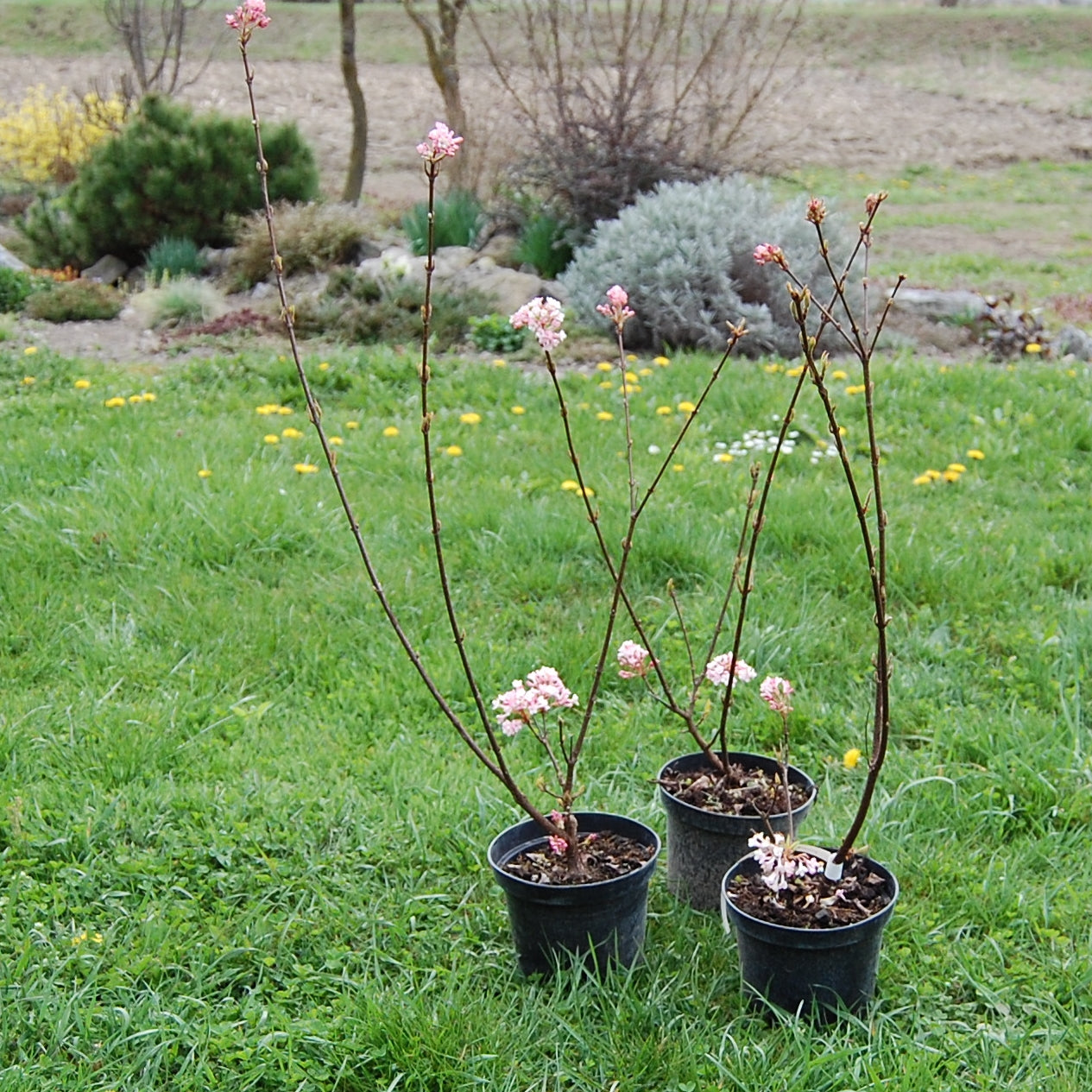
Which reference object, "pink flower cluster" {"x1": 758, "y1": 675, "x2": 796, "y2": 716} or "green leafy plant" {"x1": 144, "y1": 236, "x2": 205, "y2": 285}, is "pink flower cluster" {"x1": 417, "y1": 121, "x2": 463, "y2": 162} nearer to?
"pink flower cluster" {"x1": 758, "y1": 675, "x2": 796, "y2": 716}

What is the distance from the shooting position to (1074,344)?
7539 millimetres

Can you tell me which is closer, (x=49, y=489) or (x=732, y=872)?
(x=732, y=872)

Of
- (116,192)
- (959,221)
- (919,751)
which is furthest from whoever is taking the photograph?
(959,221)

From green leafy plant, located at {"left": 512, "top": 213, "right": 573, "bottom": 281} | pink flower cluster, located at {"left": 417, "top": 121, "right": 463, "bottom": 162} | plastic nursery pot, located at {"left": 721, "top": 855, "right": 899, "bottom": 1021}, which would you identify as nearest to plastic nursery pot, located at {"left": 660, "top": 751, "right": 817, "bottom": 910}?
plastic nursery pot, located at {"left": 721, "top": 855, "right": 899, "bottom": 1021}

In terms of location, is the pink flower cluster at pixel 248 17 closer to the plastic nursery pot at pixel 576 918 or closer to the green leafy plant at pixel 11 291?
the plastic nursery pot at pixel 576 918

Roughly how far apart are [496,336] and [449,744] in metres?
4.47

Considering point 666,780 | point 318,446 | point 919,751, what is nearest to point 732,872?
point 666,780

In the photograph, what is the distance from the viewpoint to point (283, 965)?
2377mm

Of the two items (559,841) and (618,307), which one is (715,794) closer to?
(559,841)

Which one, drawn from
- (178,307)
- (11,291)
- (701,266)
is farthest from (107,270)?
(701,266)

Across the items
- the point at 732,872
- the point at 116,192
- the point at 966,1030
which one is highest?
the point at 116,192

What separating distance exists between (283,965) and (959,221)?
1420cm

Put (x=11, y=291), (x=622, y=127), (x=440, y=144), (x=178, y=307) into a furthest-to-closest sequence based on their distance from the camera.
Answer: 1. (x=622, y=127)
2. (x=11, y=291)
3. (x=178, y=307)
4. (x=440, y=144)

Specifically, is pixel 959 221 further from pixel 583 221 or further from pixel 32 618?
pixel 32 618
